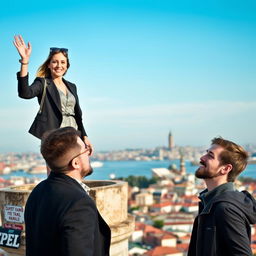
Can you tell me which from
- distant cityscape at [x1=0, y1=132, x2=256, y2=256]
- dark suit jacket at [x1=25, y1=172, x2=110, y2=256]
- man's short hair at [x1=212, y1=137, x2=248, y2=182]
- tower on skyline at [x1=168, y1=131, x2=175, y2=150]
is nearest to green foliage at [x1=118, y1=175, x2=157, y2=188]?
distant cityscape at [x1=0, y1=132, x2=256, y2=256]

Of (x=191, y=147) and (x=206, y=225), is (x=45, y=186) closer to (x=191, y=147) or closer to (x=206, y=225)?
(x=206, y=225)

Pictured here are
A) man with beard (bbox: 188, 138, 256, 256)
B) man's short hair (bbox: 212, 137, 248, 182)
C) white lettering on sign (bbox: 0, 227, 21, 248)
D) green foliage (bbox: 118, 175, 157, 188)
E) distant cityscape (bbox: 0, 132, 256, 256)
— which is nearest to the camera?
man with beard (bbox: 188, 138, 256, 256)

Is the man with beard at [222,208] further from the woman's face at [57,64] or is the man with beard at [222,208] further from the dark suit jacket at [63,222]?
the woman's face at [57,64]

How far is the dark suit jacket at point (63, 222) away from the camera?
3.75 feet

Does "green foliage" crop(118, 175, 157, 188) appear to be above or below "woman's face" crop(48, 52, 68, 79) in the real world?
below

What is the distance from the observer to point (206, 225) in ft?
4.54

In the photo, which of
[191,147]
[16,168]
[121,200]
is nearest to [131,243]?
[121,200]

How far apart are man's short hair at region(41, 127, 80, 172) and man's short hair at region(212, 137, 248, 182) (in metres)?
0.47

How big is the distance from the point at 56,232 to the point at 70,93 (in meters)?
1.12

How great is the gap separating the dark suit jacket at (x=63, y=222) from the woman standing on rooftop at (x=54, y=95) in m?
0.81

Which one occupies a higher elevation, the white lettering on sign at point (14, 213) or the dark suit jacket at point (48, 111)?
the dark suit jacket at point (48, 111)

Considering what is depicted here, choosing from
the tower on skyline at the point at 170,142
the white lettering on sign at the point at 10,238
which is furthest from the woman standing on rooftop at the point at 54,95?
the tower on skyline at the point at 170,142

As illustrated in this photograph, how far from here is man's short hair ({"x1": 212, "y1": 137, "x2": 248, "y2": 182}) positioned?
4.84ft

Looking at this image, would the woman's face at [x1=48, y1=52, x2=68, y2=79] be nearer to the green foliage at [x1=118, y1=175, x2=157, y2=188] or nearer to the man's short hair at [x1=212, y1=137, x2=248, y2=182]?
the man's short hair at [x1=212, y1=137, x2=248, y2=182]
